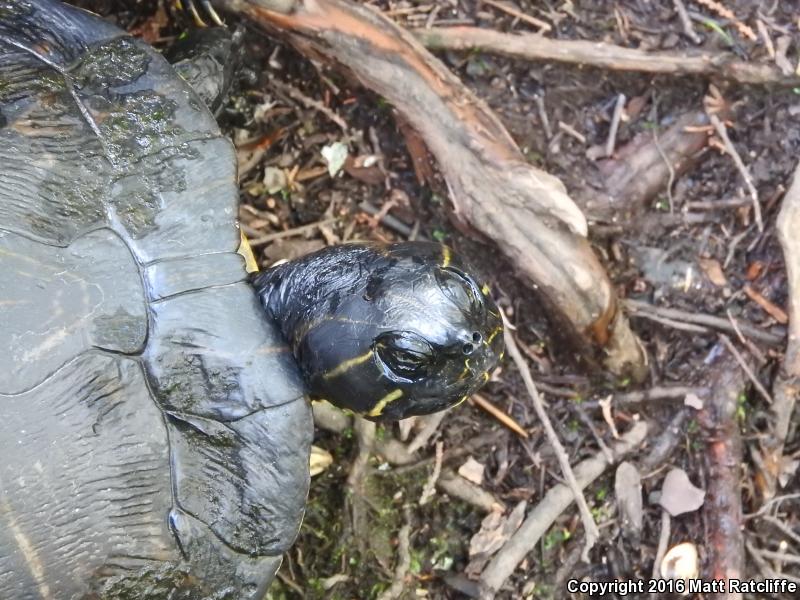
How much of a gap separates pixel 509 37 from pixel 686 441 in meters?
1.89

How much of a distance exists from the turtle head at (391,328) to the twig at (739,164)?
156cm

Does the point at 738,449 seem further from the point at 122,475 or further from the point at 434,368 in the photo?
the point at 122,475

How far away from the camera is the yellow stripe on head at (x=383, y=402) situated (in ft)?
8.06

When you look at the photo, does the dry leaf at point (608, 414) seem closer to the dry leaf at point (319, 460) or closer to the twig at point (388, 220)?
the twig at point (388, 220)

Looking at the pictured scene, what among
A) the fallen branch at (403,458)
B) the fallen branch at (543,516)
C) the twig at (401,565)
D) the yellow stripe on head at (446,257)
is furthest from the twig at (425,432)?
the yellow stripe on head at (446,257)

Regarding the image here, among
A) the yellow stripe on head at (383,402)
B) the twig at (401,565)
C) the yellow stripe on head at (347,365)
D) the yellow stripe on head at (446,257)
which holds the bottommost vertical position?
the twig at (401,565)

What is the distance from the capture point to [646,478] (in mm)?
3385

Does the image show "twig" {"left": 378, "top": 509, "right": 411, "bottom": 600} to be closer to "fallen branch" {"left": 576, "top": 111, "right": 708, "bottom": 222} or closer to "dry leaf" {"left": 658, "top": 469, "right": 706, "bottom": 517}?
"dry leaf" {"left": 658, "top": 469, "right": 706, "bottom": 517}

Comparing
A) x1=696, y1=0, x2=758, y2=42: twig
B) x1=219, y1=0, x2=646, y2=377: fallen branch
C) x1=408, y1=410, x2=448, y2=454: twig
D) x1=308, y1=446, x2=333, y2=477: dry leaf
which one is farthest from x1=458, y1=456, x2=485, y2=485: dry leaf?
x1=696, y1=0, x2=758, y2=42: twig

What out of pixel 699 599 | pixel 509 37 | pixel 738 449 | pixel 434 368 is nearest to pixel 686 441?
pixel 738 449

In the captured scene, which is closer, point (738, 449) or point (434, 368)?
point (434, 368)

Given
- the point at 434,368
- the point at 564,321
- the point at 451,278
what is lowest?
the point at 564,321

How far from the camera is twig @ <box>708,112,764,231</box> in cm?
337

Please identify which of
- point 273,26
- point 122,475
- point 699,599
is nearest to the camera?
point 122,475
